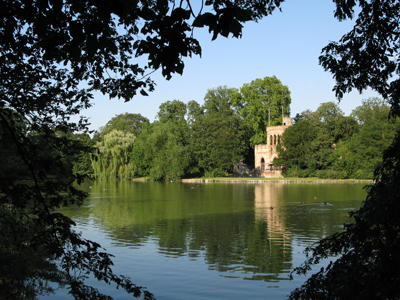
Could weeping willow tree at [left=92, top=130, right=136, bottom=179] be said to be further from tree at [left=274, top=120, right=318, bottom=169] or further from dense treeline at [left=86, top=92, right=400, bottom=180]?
tree at [left=274, top=120, right=318, bottom=169]

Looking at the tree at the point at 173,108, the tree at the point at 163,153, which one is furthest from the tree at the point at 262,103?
the tree at the point at 173,108

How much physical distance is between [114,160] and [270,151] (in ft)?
66.6

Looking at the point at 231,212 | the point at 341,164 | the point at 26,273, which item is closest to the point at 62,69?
the point at 26,273

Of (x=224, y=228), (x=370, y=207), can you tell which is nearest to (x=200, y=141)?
(x=224, y=228)

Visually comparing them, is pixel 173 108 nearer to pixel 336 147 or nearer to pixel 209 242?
pixel 336 147

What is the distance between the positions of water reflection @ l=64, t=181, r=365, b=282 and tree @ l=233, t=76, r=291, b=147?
32.1 meters

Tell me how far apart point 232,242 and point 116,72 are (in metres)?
7.87

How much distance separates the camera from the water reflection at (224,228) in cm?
964

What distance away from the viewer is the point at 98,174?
43156 mm

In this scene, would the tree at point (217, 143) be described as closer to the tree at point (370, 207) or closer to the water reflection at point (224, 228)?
the water reflection at point (224, 228)

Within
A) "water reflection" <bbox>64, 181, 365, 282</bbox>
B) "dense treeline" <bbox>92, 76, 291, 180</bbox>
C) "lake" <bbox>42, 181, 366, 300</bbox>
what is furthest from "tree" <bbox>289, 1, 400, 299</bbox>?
"dense treeline" <bbox>92, 76, 291, 180</bbox>

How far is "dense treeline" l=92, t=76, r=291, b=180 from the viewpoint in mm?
45719

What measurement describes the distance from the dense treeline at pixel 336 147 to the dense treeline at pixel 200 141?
613 cm

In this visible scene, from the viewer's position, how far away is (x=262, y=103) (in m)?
53.8
